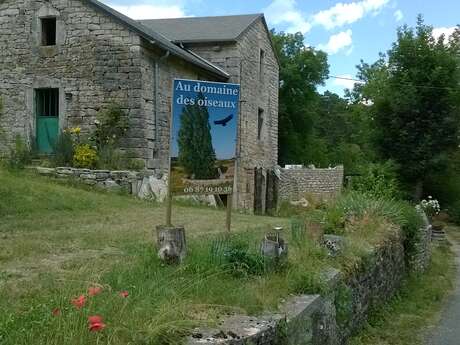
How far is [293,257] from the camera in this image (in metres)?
5.71

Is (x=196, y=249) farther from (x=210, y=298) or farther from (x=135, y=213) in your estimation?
(x=135, y=213)

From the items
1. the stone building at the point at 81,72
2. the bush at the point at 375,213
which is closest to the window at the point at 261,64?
the stone building at the point at 81,72

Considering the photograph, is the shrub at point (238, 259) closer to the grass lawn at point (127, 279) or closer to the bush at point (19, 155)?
the grass lawn at point (127, 279)

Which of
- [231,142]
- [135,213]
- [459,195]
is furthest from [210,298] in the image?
[459,195]

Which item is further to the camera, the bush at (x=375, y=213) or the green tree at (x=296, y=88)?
the green tree at (x=296, y=88)

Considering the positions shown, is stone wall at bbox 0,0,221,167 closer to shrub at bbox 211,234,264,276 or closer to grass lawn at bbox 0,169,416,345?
grass lawn at bbox 0,169,416,345

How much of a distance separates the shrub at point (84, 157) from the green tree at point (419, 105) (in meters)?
12.4

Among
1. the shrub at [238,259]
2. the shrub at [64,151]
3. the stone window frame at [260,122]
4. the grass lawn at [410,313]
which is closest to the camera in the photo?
the shrub at [238,259]

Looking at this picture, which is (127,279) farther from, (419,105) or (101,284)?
(419,105)

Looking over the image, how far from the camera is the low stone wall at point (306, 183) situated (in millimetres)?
26920

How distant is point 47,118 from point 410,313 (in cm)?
1229

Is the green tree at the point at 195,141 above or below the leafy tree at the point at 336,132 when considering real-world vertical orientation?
below

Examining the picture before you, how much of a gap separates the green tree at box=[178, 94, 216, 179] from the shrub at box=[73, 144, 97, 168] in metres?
9.41

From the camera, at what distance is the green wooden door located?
1703cm
